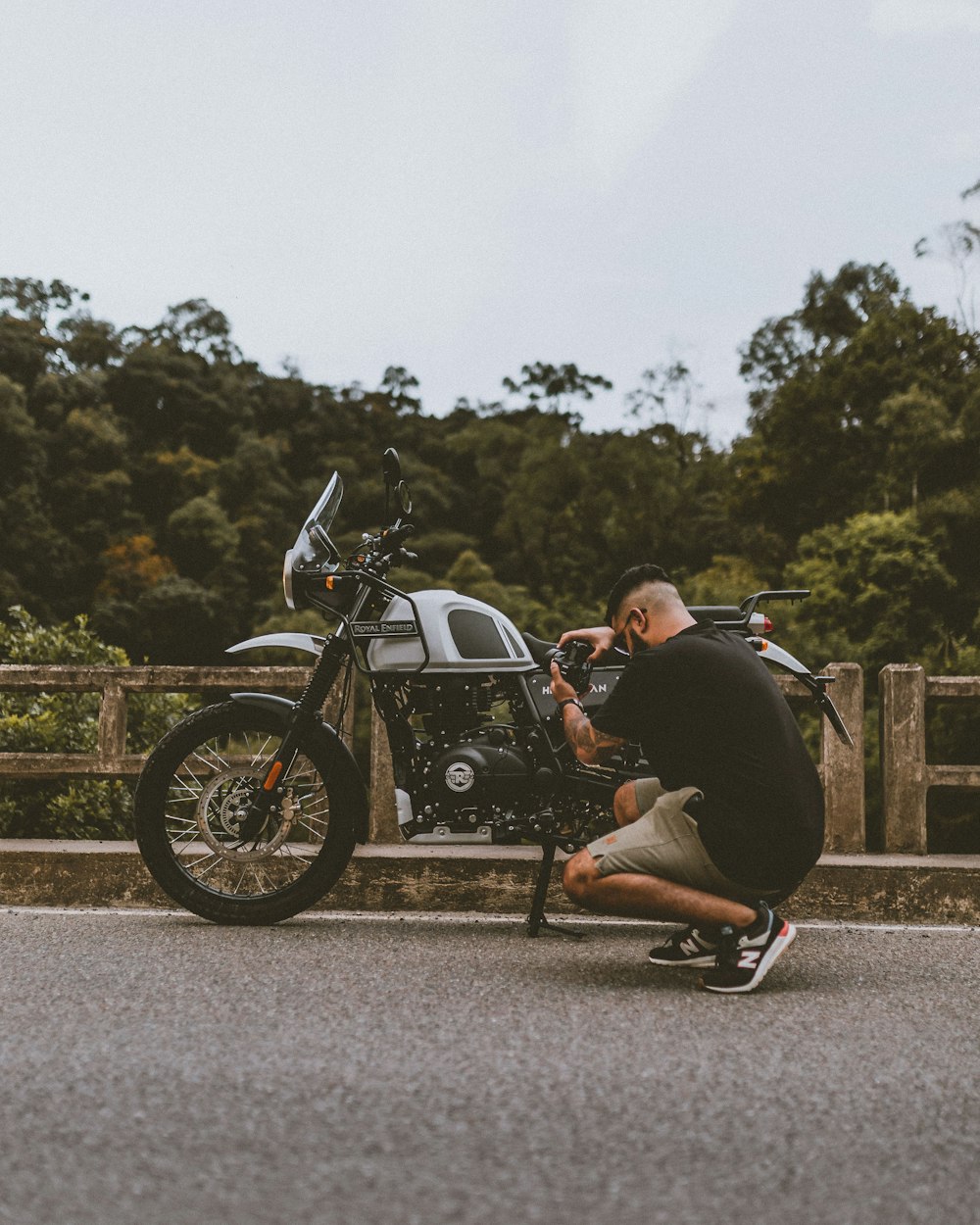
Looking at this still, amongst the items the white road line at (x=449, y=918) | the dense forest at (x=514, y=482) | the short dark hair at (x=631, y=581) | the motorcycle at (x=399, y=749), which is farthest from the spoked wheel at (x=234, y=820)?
the dense forest at (x=514, y=482)

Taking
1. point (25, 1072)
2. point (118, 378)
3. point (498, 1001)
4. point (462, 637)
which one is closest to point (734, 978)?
point (498, 1001)

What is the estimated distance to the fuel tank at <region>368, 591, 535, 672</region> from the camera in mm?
5156

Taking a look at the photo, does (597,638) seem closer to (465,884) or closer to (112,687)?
(465,884)

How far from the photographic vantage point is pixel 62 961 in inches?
178

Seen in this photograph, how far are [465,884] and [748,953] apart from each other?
1787 mm

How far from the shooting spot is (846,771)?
20.4ft

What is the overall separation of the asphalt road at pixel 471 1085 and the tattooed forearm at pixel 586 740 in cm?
72

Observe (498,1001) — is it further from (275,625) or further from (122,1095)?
(275,625)

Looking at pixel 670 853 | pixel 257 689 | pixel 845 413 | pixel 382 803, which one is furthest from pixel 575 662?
pixel 845 413

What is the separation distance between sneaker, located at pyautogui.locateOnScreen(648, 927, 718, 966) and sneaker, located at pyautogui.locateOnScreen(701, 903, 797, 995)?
0.22m

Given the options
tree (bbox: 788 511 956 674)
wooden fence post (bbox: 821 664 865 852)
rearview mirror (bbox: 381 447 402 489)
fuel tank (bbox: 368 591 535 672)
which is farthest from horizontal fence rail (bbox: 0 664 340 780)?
tree (bbox: 788 511 956 674)

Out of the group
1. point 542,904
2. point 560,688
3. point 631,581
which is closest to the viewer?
point 631,581

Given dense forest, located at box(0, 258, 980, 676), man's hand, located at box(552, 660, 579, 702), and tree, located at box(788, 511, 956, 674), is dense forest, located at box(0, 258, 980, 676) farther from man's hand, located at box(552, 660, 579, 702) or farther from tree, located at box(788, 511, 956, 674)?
man's hand, located at box(552, 660, 579, 702)

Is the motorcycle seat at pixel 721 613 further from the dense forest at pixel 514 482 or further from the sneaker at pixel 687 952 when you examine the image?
the dense forest at pixel 514 482
